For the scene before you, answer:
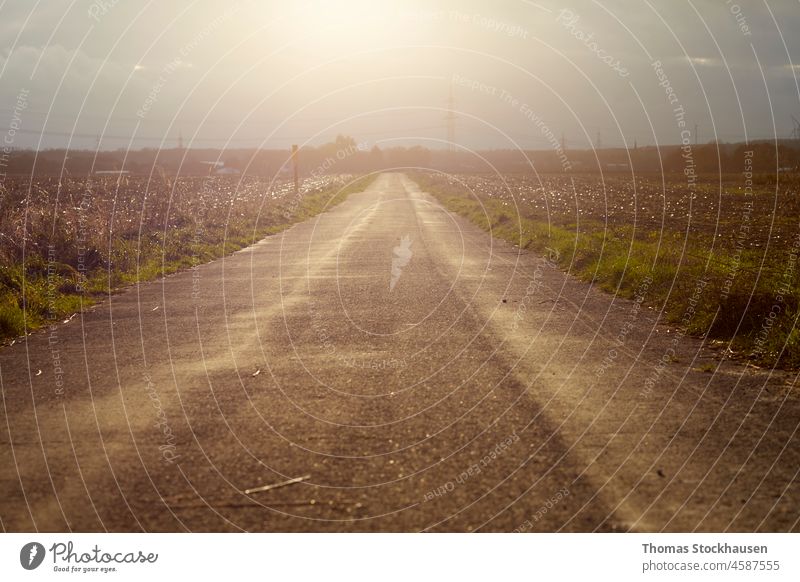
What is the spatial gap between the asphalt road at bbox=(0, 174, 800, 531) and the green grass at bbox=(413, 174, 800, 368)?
0.57 meters

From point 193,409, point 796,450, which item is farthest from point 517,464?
point 193,409

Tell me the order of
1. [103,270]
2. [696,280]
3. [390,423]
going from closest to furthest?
[390,423] < [696,280] < [103,270]

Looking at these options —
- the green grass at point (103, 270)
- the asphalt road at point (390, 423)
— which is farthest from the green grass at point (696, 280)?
the green grass at point (103, 270)

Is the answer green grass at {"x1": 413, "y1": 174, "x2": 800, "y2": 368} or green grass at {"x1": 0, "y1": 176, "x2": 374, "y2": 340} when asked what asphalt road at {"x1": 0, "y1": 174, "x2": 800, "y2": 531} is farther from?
green grass at {"x1": 0, "y1": 176, "x2": 374, "y2": 340}

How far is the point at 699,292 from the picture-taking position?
11.5 meters

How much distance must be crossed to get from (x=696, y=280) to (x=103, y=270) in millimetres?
11117

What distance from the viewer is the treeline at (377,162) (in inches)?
2881

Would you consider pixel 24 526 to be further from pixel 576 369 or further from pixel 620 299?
pixel 620 299

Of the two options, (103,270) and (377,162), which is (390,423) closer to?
(103,270)

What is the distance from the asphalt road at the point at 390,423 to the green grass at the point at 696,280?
22.4 inches

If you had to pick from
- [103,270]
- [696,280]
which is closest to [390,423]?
[696,280]

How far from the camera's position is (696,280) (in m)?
12.7

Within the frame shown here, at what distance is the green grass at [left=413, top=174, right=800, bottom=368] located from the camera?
9.55m

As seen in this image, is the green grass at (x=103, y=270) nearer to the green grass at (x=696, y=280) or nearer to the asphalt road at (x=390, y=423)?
the asphalt road at (x=390, y=423)
